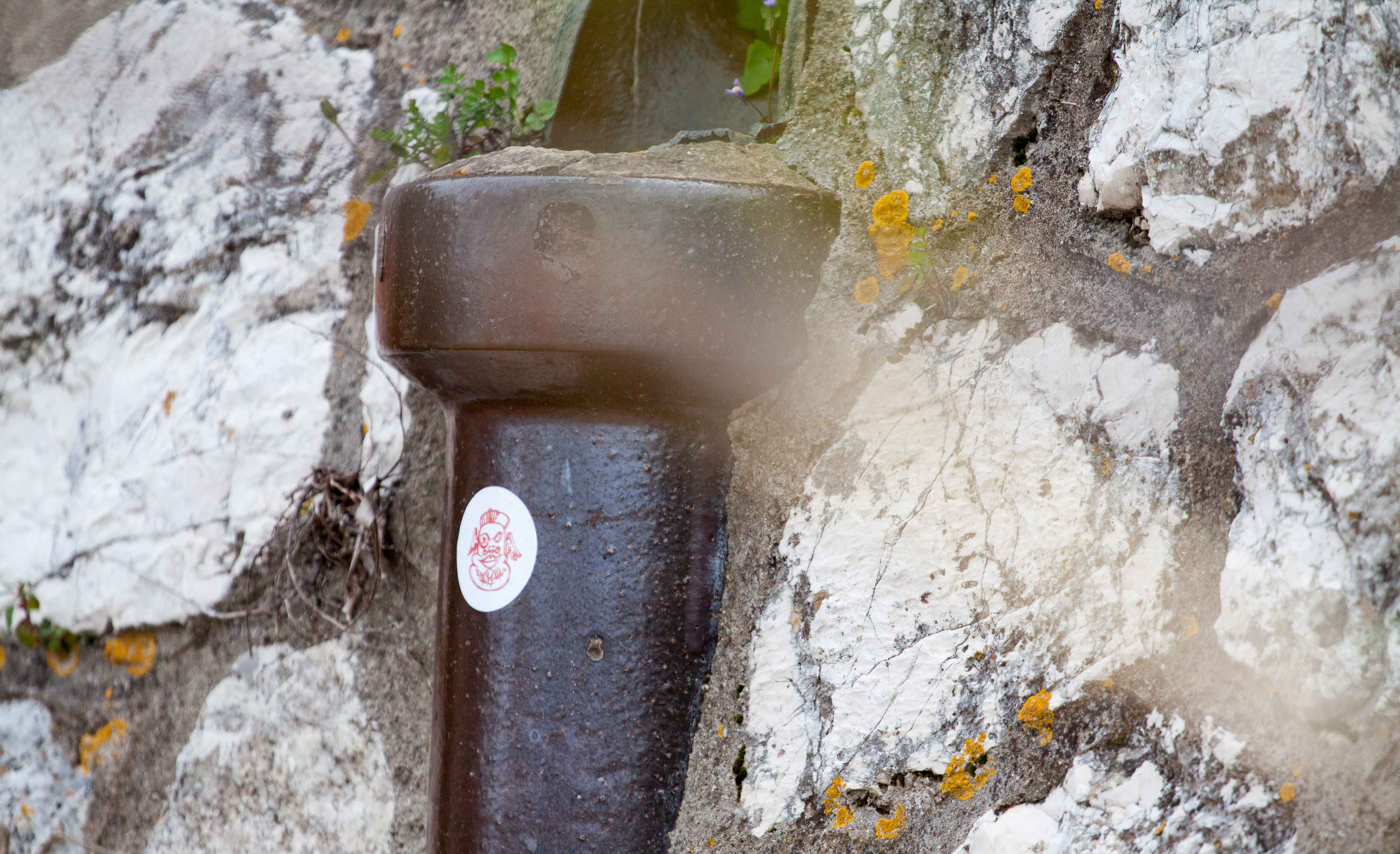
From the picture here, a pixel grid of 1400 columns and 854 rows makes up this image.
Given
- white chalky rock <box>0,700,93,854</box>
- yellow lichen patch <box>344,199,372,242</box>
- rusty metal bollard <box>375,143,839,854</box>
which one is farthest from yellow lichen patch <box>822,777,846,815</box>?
white chalky rock <box>0,700,93,854</box>

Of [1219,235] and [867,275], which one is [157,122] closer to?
[867,275]

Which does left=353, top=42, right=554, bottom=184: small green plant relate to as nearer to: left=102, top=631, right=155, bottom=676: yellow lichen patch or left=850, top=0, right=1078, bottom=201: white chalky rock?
left=850, top=0, right=1078, bottom=201: white chalky rock

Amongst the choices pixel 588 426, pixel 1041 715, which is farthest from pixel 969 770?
pixel 588 426

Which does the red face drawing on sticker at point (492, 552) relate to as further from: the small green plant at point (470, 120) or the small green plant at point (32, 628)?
the small green plant at point (32, 628)

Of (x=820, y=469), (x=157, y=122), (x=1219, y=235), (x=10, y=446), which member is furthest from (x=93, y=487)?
(x=1219, y=235)

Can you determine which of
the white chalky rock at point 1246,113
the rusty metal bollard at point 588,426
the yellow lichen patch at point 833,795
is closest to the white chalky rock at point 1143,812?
the yellow lichen patch at point 833,795

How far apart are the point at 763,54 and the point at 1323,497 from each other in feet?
2.02

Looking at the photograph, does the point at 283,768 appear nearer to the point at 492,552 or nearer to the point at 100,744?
the point at 100,744

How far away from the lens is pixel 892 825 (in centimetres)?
77

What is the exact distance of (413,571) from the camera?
1.00 m

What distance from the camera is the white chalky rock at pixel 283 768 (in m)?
1.00

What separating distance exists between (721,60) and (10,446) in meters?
1.04

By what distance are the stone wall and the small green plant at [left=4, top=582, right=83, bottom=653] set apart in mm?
19

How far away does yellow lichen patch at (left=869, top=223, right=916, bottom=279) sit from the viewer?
2.65ft
